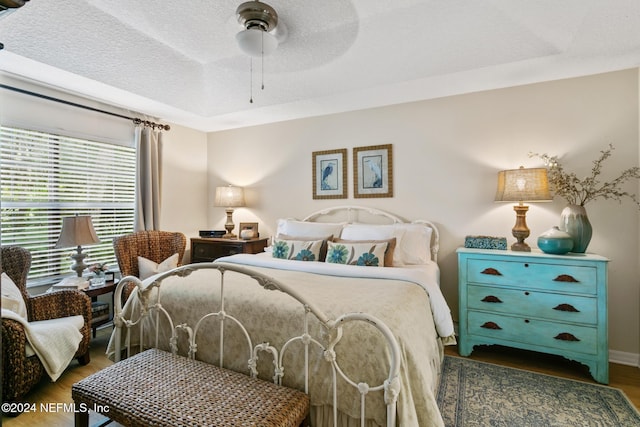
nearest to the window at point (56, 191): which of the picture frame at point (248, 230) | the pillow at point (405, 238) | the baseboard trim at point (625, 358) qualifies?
the picture frame at point (248, 230)

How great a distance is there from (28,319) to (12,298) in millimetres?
258

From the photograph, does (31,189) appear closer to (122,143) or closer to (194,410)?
(122,143)

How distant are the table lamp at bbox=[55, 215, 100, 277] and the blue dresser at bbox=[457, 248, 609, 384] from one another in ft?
10.5

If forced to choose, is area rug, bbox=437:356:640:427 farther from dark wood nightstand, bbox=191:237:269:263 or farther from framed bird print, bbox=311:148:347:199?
dark wood nightstand, bbox=191:237:269:263

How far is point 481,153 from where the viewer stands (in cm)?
316

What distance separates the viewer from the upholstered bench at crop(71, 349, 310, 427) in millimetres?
1378

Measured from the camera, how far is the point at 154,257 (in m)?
3.58

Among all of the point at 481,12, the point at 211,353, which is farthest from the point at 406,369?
the point at 481,12

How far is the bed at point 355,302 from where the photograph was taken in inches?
59.2

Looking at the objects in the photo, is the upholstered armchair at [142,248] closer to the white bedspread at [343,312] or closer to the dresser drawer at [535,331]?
the white bedspread at [343,312]

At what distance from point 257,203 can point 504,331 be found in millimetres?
3053

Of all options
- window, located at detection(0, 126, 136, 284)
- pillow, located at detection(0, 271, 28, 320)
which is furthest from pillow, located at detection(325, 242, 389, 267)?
window, located at detection(0, 126, 136, 284)

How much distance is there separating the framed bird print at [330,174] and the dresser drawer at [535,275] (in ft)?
5.31

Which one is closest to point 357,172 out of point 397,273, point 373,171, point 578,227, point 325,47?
point 373,171
